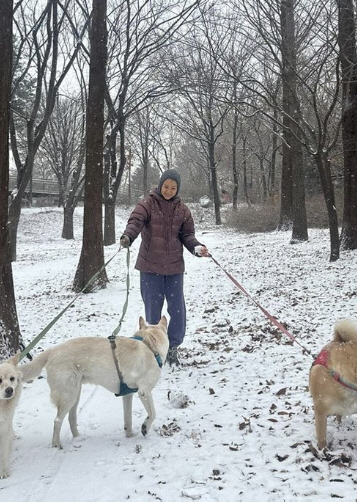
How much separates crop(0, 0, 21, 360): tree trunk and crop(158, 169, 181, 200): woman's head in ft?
6.72

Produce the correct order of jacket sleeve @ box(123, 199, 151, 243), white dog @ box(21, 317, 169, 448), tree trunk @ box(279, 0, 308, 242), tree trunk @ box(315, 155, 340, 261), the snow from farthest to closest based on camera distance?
tree trunk @ box(315, 155, 340, 261) < tree trunk @ box(279, 0, 308, 242) < jacket sleeve @ box(123, 199, 151, 243) < white dog @ box(21, 317, 169, 448) < the snow

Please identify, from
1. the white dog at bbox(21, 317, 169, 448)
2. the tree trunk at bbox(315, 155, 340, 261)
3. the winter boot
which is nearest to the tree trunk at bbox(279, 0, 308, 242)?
the tree trunk at bbox(315, 155, 340, 261)

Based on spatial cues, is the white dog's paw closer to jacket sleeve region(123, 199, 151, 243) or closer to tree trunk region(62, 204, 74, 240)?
jacket sleeve region(123, 199, 151, 243)

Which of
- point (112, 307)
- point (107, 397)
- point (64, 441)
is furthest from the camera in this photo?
point (112, 307)

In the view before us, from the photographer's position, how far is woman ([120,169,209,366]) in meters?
5.63

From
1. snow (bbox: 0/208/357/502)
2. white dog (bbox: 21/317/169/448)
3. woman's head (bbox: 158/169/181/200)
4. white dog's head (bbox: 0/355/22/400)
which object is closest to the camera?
snow (bbox: 0/208/357/502)

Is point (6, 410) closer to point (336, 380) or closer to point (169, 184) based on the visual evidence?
point (336, 380)

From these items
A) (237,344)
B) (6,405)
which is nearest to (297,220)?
(237,344)

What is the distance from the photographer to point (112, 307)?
367 inches

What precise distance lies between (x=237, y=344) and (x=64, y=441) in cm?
331

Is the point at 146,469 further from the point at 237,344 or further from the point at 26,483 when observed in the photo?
the point at 237,344

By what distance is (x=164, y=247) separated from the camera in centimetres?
566

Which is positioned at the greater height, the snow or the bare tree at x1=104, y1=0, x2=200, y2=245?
the bare tree at x1=104, y1=0, x2=200, y2=245

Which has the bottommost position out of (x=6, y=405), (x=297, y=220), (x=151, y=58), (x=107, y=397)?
(x=107, y=397)
